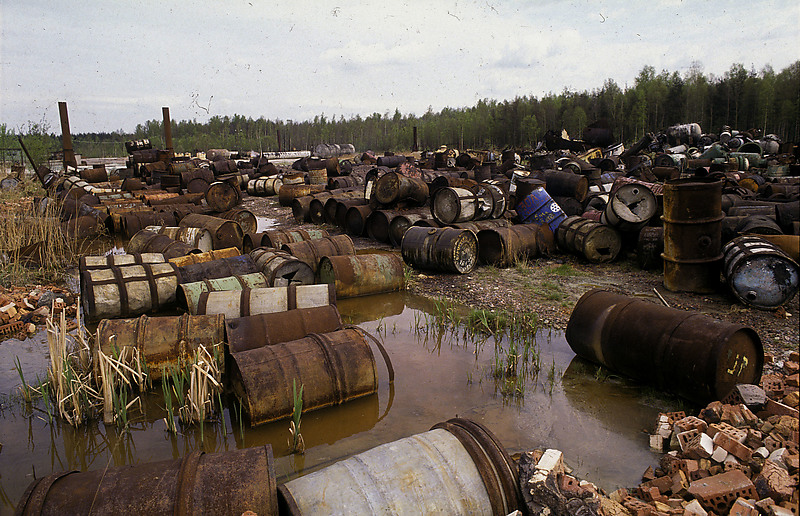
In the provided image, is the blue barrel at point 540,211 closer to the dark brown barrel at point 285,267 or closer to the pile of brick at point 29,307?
the dark brown barrel at point 285,267

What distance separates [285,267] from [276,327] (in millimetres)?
2137

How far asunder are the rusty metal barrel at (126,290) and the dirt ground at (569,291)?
336 cm


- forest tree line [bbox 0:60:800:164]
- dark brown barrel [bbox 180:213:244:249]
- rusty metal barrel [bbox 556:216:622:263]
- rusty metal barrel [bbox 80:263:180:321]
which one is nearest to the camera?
rusty metal barrel [bbox 80:263:180:321]

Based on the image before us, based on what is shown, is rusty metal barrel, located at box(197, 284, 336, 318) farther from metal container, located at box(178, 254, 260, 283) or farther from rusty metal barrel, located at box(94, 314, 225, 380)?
metal container, located at box(178, 254, 260, 283)

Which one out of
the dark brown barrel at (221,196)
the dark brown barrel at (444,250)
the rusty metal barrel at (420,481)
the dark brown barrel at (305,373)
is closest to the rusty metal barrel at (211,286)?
the dark brown barrel at (305,373)

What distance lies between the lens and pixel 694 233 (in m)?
6.12

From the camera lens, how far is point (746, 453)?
9.51 feet

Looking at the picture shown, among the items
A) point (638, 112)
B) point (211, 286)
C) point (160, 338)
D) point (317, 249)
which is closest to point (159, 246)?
point (317, 249)

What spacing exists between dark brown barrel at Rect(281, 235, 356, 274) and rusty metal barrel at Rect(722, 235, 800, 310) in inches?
198

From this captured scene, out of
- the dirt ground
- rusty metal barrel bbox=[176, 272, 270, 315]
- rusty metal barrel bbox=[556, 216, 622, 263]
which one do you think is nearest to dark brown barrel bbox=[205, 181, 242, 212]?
the dirt ground

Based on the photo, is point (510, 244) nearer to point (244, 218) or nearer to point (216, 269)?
point (216, 269)

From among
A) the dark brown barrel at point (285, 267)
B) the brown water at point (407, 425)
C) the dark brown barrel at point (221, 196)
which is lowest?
the brown water at point (407, 425)

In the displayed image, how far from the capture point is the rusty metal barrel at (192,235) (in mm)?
8414

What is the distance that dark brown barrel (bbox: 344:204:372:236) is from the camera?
412 inches
